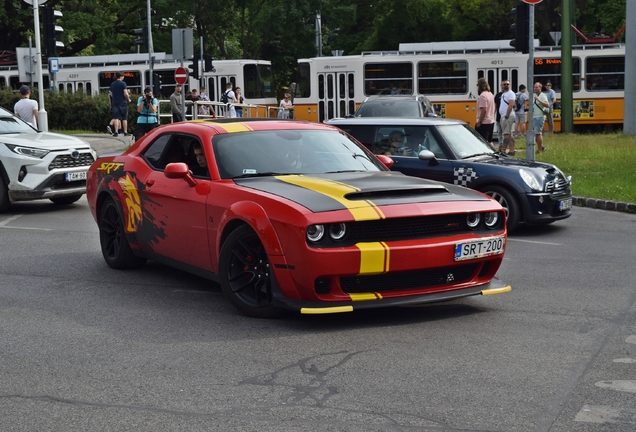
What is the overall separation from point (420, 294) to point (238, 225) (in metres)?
1.40

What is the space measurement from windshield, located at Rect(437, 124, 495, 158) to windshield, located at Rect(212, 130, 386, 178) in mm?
4720

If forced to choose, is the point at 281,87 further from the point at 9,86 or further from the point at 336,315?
the point at 336,315

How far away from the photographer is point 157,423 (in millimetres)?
4930

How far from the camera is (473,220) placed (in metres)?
7.43

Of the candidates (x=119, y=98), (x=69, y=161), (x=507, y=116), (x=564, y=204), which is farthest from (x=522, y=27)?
(x=119, y=98)

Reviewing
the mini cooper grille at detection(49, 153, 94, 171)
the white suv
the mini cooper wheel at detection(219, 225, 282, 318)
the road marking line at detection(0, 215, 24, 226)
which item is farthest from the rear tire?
the mini cooper wheel at detection(219, 225, 282, 318)

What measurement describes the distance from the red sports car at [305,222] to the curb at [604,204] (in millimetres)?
7240

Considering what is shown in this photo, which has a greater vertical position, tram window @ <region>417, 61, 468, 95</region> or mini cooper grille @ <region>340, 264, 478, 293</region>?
tram window @ <region>417, 61, 468, 95</region>

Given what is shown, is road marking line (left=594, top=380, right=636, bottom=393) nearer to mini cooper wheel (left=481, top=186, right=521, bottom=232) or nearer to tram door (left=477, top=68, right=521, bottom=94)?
mini cooper wheel (left=481, top=186, right=521, bottom=232)

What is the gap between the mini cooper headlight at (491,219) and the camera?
7516mm

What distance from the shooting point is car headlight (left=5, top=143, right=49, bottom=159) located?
48.6 ft

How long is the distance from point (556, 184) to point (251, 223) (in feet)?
21.9

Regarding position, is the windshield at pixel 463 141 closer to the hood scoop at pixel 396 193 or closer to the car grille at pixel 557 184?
the car grille at pixel 557 184

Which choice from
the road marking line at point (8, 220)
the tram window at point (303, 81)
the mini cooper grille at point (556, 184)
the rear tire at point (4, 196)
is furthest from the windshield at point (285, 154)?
the tram window at point (303, 81)
